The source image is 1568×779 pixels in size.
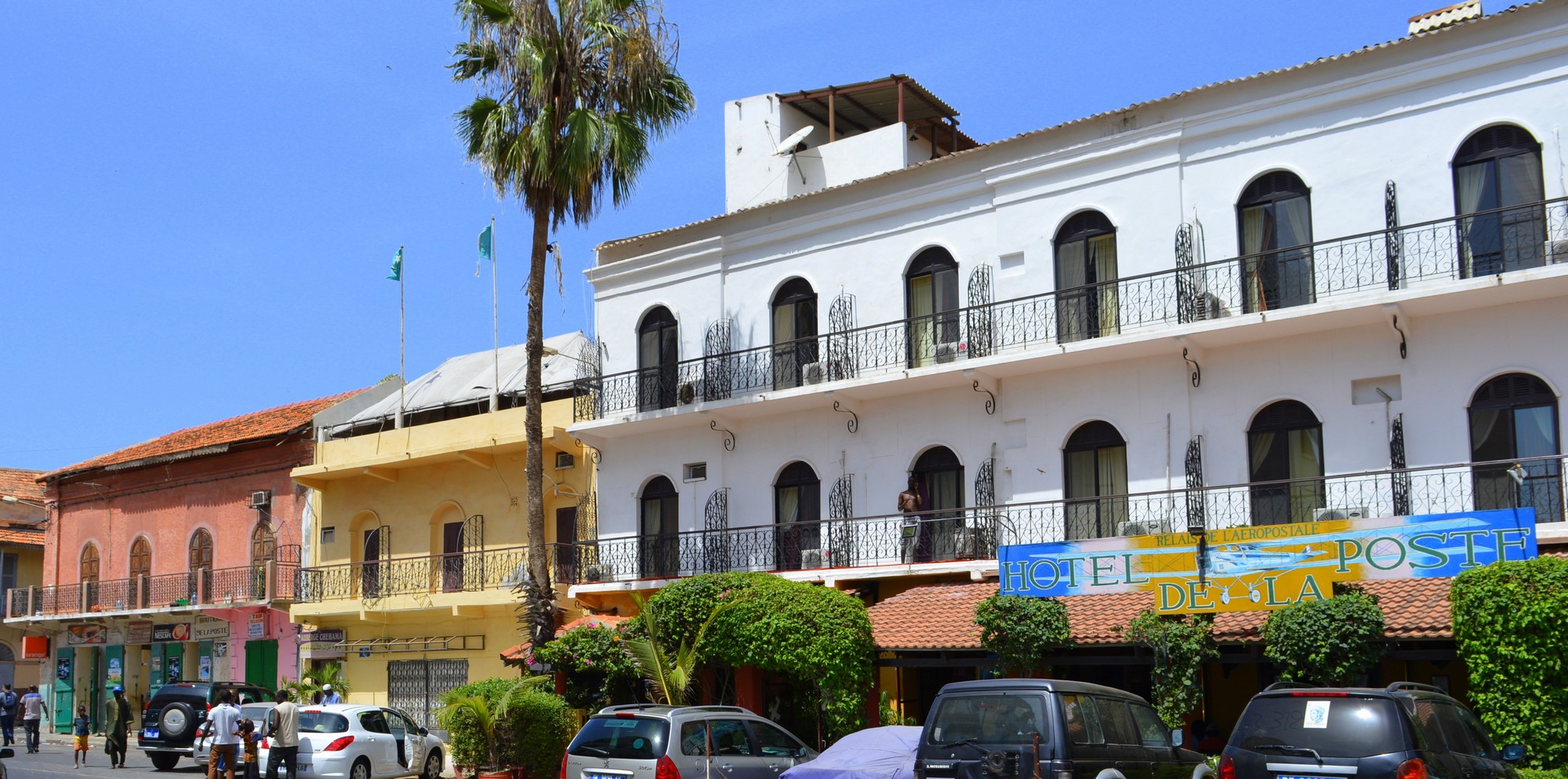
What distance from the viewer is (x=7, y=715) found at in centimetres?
3362

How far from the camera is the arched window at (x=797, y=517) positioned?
79.7 feet

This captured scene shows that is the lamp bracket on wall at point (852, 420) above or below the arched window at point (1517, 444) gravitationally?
above

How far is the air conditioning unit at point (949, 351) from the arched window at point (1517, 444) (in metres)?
7.49

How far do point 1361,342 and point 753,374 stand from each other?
10273 mm

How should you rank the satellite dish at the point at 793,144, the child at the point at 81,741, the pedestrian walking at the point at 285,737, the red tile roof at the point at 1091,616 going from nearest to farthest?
1. the red tile roof at the point at 1091,616
2. the pedestrian walking at the point at 285,737
3. the child at the point at 81,741
4. the satellite dish at the point at 793,144

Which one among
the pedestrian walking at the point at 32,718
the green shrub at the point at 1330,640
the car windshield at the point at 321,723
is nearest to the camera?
the green shrub at the point at 1330,640

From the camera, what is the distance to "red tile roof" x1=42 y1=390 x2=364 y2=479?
3519cm

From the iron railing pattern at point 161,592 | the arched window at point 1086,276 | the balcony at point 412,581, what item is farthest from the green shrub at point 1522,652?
the iron railing pattern at point 161,592

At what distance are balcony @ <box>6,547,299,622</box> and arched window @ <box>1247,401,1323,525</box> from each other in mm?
22163

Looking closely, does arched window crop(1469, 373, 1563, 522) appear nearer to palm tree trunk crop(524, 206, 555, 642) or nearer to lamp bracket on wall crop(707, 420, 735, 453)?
lamp bracket on wall crop(707, 420, 735, 453)

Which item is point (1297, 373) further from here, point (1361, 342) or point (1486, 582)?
point (1486, 582)

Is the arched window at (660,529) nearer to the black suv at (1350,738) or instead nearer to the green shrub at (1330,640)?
the green shrub at (1330,640)

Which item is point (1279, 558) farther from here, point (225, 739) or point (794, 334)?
point (225, 739)

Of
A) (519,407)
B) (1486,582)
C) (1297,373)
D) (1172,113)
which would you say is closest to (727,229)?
(519,407)
